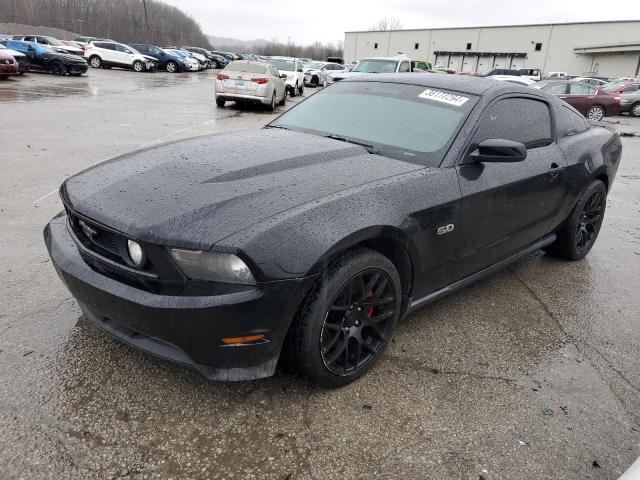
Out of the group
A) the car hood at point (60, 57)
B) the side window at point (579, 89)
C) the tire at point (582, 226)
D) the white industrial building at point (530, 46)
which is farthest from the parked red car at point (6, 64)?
the white industrial building at point (530, 46)

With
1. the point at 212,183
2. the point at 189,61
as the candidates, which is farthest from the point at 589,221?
the point at 189,61

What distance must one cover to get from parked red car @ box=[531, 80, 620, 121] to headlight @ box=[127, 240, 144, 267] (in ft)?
59.6

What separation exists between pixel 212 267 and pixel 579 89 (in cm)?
1947

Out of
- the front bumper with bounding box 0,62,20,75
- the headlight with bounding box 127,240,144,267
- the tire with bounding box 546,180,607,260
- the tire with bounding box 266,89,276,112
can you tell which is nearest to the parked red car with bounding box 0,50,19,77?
the front bumper with bounding box 0,62,20,75

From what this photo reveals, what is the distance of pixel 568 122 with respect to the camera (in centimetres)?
402

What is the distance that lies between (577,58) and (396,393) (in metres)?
69.4

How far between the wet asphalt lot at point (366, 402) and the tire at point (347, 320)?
0.16 m

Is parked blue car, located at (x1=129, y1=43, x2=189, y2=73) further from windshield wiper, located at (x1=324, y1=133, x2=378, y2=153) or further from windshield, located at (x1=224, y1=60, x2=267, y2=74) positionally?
windshield wiper, located at (x1=324, y1=133, x2=378, y2=153)

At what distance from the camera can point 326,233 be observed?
2.13 m

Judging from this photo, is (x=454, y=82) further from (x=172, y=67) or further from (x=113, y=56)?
(x=172, y=67)

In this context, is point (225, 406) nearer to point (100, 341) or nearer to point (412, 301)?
point (100, 341)

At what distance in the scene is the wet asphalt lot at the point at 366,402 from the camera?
2.01m

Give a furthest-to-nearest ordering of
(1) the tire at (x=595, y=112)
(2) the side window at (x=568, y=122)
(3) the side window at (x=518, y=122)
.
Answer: (1) the tire at (x=595, y=112), (2) the side window at (x=568, y=122), (3) the side window at (x=518, y=122)

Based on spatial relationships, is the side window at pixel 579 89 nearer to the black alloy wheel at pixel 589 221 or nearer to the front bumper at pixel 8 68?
the black alloy wheel at pixel 589 221
